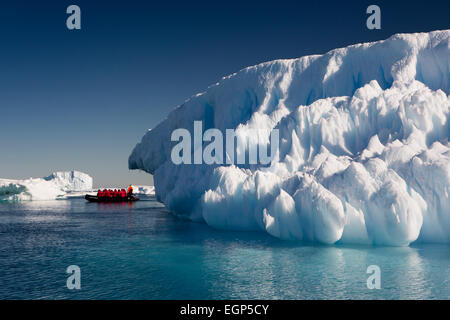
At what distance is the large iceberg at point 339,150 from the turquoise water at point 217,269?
1.36 meters

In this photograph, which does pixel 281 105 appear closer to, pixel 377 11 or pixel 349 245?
pixel 377 11

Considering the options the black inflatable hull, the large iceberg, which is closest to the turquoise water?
the large iceberg

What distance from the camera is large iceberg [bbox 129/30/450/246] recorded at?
16.6 metres

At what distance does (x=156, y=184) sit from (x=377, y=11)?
23.7m

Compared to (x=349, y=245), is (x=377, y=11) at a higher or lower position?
higher

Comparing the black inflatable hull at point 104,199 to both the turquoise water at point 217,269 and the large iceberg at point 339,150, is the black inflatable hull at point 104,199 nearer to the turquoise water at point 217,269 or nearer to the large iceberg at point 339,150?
the large iceberg at point 339,150

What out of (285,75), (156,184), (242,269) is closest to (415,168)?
(242,269)

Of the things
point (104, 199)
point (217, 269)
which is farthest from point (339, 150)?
point (104, 199)

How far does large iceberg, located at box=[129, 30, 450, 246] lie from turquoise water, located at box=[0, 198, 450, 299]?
1.36 metres

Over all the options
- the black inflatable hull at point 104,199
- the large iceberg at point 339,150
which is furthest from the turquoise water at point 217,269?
the black inflatable hull at point 104,199

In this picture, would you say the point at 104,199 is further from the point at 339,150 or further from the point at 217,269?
the point at 217,269

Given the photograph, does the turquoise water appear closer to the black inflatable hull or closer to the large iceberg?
the large iceberg

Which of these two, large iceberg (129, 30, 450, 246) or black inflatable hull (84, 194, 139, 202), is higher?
large iceberg (129, 30, 450, 246)
